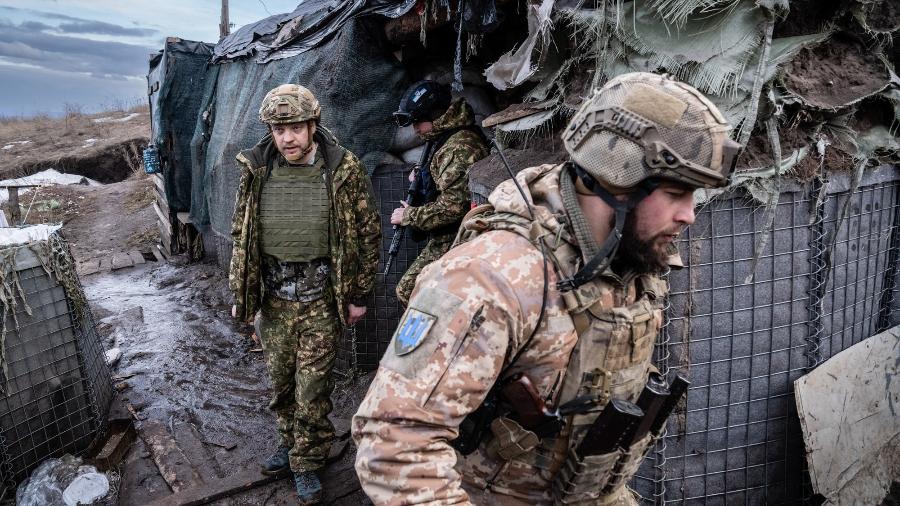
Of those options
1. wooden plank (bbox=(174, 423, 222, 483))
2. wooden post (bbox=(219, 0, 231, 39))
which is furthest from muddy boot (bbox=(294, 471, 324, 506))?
wooden post (bbox=(219, 0, 231, 39))

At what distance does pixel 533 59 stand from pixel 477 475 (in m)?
2.09

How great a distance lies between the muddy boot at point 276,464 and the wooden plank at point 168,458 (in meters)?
0.43

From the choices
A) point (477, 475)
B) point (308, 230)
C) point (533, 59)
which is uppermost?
point (533, 59)

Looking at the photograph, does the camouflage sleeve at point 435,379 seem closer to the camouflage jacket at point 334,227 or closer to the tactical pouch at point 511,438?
the tactical pouch at point 511,438

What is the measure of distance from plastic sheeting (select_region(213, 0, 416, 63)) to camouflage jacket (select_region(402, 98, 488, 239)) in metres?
0.77

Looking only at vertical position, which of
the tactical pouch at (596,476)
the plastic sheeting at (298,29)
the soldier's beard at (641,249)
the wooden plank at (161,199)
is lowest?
the wooden plank at (161,199)

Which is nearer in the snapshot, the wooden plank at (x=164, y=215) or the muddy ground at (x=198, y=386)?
the muddy ground at (x=198, y=386)

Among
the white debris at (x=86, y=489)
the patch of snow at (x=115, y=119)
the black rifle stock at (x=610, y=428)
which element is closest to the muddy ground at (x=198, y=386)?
the white debris at (x=86, y=489)

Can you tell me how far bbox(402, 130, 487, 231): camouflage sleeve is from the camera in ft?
12.3

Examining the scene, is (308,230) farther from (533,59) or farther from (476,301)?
(476,301)

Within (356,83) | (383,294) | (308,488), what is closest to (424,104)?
(356,83)

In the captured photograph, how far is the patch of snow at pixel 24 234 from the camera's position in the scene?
3.47 meters

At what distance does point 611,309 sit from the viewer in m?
1.62

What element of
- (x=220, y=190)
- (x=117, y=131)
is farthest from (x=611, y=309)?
(x=117, y=131)
